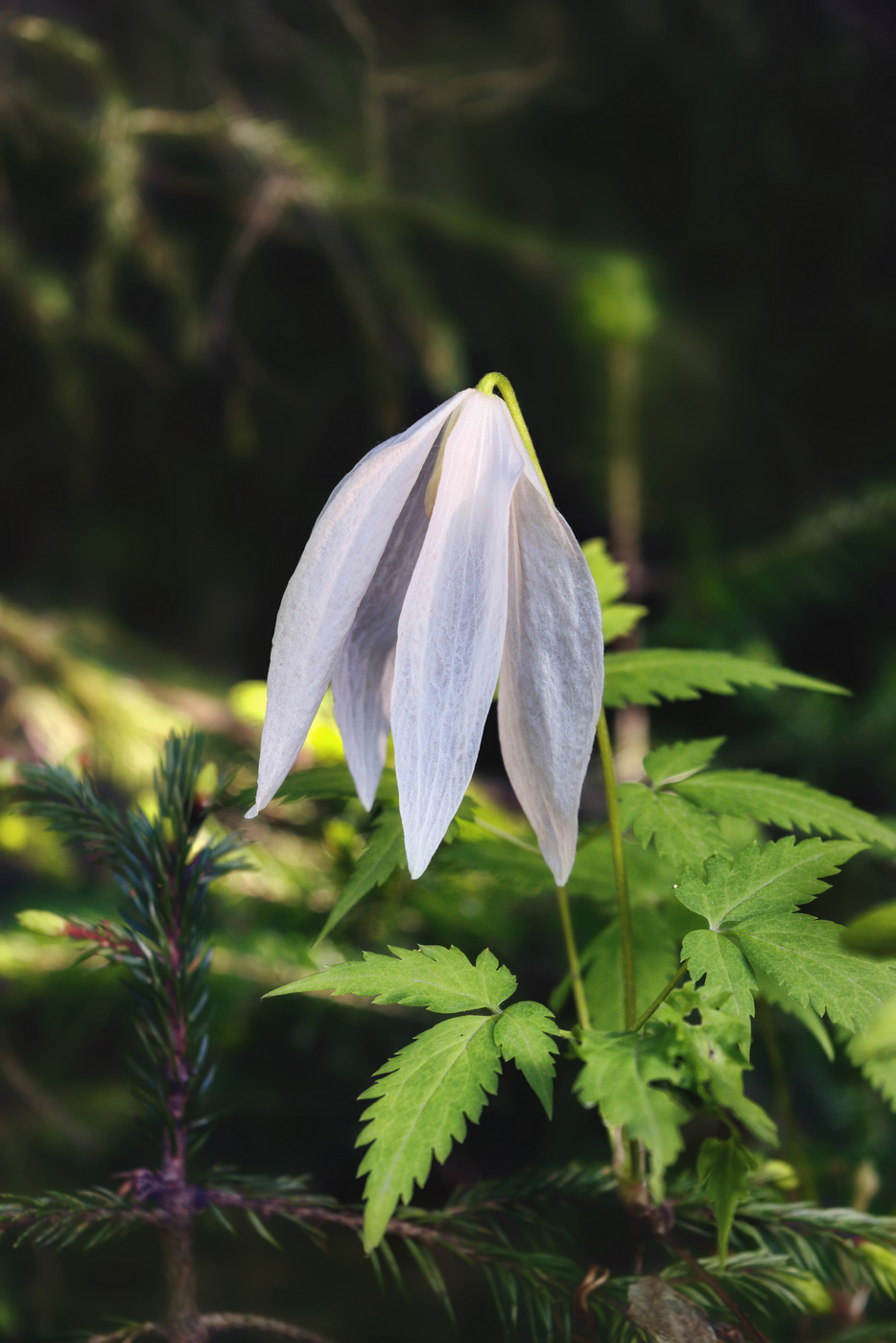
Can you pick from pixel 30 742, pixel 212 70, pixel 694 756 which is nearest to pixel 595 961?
pixel 694 756

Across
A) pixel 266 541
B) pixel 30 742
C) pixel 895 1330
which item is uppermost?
pixel 266 541

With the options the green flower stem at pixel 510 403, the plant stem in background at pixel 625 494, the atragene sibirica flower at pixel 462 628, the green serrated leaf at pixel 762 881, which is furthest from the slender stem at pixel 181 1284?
the plant stem in background at pixel 625 494

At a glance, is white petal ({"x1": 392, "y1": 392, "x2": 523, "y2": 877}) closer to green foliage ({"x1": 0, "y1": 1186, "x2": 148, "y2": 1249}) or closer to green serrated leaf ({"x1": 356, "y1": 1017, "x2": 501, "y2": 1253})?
green serrated leaf ({"x1": 356, "y1": 1017, "x2": 501, "y2": 1253})

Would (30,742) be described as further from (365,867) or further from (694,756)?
(694,756)

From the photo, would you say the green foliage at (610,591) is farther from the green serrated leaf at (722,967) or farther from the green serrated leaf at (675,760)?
the green serrated leaf at (722,967)

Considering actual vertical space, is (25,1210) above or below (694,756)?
below

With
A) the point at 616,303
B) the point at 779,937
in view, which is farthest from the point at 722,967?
the point at 616,303
